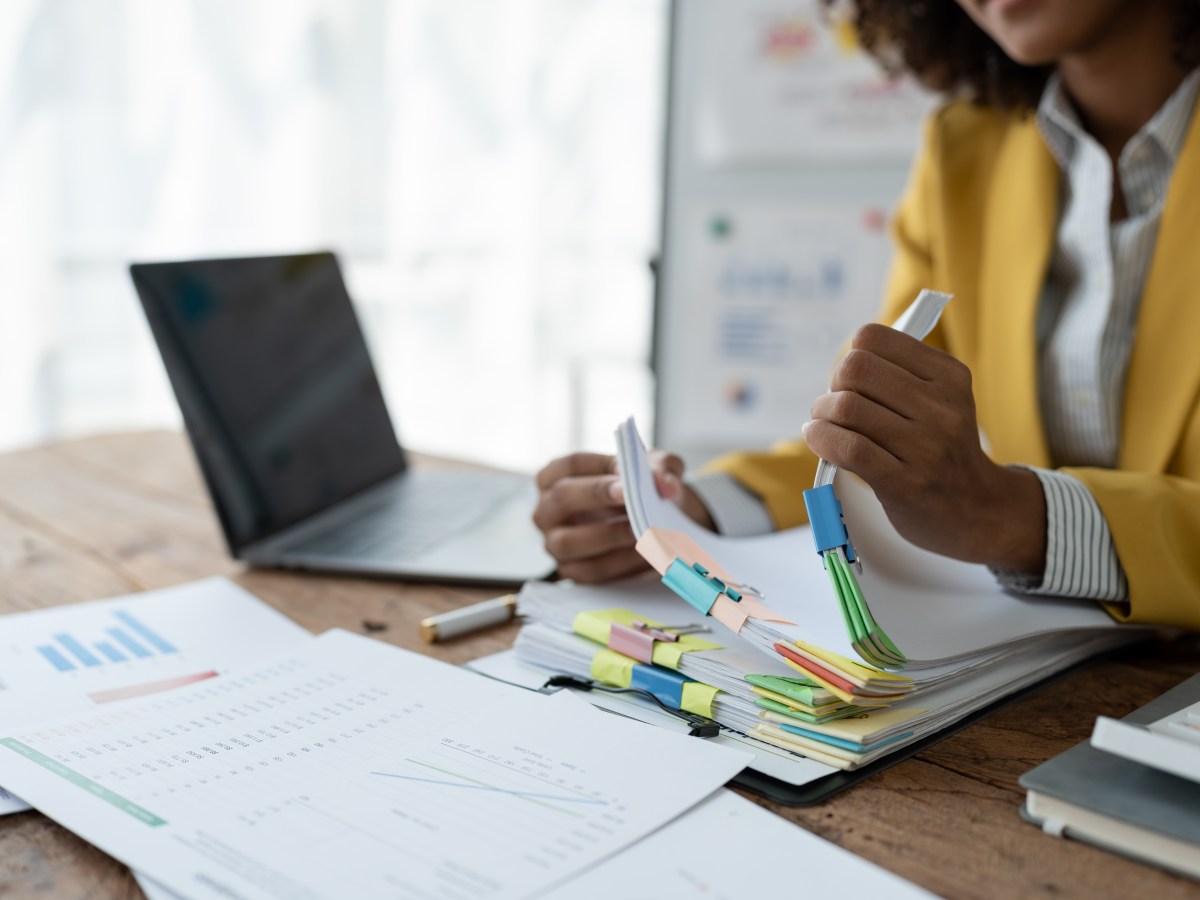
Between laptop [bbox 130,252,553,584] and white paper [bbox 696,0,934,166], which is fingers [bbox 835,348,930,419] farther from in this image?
white paper [bbox 696,0,934,166]

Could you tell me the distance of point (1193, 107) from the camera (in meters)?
1.02

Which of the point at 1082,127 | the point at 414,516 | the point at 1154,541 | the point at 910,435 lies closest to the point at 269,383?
the point at 414,516

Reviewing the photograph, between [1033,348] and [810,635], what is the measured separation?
0.59 m

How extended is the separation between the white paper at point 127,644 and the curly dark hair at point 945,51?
0.96 meters

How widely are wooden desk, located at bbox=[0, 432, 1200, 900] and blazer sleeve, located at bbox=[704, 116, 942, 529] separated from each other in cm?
26

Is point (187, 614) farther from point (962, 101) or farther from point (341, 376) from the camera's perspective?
point (962, 101)

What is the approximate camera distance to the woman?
2.22 ft

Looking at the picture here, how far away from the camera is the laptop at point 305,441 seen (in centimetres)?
96

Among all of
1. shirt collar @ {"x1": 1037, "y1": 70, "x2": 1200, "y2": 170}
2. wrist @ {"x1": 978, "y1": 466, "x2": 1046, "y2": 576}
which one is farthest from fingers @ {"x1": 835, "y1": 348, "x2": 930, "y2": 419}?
A: shirt collar @ {"x1": 1037, "y1": 70, "x2": 1200, "y2": 170}

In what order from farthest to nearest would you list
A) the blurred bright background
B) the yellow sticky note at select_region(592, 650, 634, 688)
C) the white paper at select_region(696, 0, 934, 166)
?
the white paper at select_region(696, 0, 934, 166) < the blurred bright background < the yellow sticky note at select_region(592, 650, 634, 688)

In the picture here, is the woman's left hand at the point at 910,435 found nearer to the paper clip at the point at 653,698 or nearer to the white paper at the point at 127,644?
the paper clip at the point at 653,698

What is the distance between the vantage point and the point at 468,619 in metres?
0.81

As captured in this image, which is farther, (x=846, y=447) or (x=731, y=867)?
(x=846, y=447)

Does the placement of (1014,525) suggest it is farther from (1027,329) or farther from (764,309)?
(764,309)
